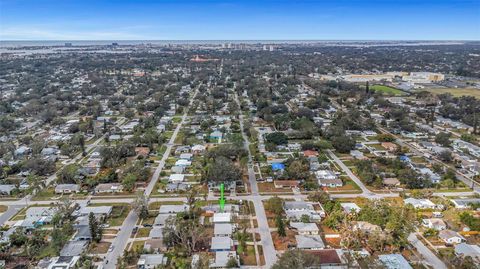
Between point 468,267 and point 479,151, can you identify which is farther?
point 479,151

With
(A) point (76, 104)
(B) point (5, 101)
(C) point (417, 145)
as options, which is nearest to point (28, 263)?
(C) point (417, 145)

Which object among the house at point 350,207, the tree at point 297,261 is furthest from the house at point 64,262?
the house at point 350,207

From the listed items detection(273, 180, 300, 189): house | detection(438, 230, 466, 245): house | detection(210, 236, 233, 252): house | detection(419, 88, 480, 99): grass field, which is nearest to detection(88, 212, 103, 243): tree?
detection(210, 236, 233, 252): house

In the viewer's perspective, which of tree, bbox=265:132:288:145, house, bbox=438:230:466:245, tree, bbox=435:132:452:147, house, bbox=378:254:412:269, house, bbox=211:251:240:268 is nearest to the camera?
house, bbox=378:254:412:269

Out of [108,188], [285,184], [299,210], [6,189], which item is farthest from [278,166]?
[6,189]

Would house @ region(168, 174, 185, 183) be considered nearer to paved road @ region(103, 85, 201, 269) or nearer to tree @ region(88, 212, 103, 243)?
paved road @ region(103, 85, 201, 269)

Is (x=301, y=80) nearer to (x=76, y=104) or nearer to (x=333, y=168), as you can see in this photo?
(x=76, y=104)
